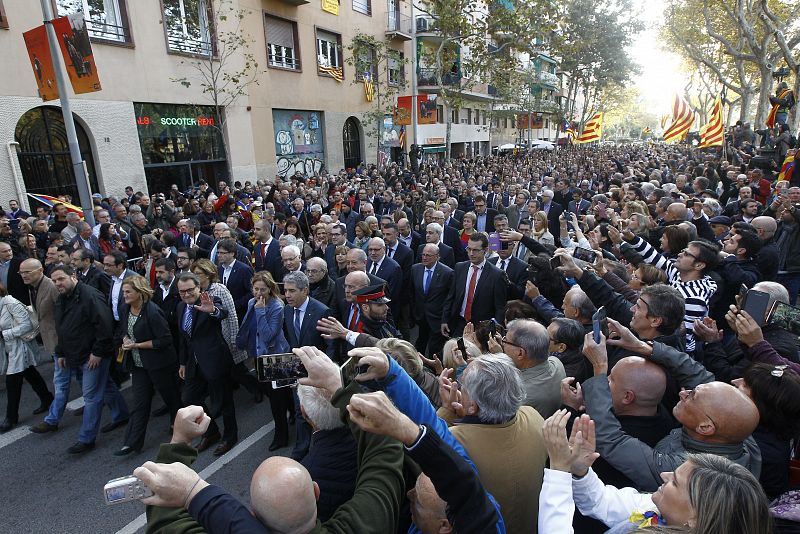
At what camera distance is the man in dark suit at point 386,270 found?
6.07 metres

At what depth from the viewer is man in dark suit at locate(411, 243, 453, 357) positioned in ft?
19.1

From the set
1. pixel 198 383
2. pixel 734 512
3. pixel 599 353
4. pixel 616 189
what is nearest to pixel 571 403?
pixel 599 353

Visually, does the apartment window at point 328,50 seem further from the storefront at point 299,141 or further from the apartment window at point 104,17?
the apartment window at point 104,17

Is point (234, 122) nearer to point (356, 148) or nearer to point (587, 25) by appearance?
point (356, 148)

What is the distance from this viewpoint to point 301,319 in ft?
15.1

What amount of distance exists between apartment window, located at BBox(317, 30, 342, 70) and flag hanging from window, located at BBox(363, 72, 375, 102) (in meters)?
1.58

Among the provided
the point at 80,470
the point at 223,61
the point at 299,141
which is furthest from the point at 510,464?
the point at 299,141

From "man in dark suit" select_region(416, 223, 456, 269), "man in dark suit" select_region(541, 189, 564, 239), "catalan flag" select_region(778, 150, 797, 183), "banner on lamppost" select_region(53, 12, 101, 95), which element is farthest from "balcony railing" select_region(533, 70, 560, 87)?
"man in dark suit" select_region(416, 223, 456, 269)

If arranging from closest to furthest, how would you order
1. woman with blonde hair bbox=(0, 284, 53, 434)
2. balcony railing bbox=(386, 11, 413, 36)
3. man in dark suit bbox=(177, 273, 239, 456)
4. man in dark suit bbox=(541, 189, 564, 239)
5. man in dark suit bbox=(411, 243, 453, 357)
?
man in dark suit bbox=(177, 273, 239, 456) < woman with blonde hair bbox=(0, 284, 53, 434) < man in dark suit bbox=(411, 243, 453, 357) < man in dark suit bbox=(541, 189, 564, 239) < balcony railing bbox=(386, 11, 413, 36)

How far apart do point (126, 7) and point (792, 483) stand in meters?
18.7

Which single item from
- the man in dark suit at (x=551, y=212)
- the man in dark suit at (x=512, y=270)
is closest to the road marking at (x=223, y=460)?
the man in dark suit at (x=512, y=270)

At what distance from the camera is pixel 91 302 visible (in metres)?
4.94

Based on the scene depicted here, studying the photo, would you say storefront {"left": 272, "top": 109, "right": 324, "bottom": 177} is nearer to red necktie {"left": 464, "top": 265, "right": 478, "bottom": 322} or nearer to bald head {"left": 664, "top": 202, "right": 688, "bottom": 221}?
red necktie {"left": 464, "top": 265, "right": 478, "bottom": 322}

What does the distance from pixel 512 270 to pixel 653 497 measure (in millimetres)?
→ 4044
